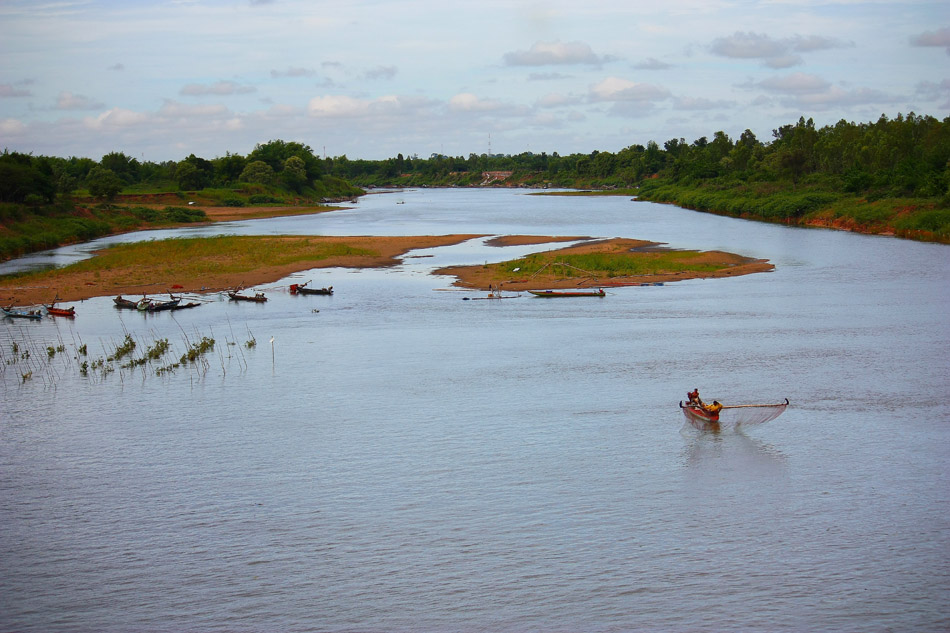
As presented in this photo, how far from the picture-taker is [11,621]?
16.0 metres

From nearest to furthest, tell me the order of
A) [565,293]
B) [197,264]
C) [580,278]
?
[565,293]
[580,278]
[197,264]

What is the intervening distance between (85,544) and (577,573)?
10895mm

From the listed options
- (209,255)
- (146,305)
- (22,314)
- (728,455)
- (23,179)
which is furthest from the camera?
(23,179)

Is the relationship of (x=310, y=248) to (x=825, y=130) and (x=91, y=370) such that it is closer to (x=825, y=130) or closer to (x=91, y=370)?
(x=91, y=370)

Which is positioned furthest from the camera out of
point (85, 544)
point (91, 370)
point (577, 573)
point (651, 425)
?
point (91, 370)

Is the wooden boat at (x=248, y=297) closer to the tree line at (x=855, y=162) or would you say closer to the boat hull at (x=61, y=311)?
the boat hull at (x=61, y=311)

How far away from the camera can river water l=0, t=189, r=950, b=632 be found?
16547 millimetres

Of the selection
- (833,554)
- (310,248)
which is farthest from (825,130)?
(833,554)

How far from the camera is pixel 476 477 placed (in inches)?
886

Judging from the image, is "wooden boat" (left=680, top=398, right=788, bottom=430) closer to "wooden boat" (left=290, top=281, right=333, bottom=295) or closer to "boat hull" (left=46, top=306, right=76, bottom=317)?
"wooden boat" (left=290, top=281, right=333, bottom=295)

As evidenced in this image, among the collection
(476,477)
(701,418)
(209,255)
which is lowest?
(476,477)

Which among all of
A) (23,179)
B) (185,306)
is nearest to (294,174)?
(23,179)

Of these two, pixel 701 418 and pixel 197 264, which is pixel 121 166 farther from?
pixel 701 418

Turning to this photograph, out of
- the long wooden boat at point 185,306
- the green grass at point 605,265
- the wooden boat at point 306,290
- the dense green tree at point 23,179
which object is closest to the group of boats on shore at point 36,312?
the long wooden boat at point 185,306
